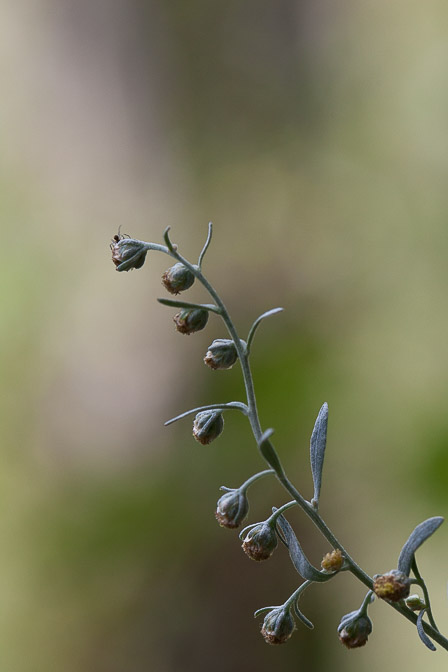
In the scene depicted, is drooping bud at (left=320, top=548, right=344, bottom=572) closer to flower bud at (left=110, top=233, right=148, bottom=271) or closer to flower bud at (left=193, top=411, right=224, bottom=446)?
flower bud at (left=193, top=411, right=224, bottom=446)

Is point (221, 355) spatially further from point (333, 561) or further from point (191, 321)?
point (333, 561)

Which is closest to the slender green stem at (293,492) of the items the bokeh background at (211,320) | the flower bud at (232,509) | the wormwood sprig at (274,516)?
the wormwood sprig at (274,516)

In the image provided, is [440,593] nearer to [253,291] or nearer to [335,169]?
[253,291]

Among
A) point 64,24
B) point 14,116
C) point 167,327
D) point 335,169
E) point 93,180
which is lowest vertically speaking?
point 167,327

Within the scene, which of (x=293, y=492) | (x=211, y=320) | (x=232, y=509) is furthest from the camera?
(x=211, y=320)

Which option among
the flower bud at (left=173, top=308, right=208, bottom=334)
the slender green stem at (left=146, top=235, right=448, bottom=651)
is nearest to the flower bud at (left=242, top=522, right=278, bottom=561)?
the slender green stem at (left=146, top=235, right=448, bottom=651)

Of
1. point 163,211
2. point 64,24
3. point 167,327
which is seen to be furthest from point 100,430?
point 64,24

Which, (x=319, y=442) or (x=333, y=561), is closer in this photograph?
(x=333, y=561)

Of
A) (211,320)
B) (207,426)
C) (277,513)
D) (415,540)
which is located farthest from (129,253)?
(211,320)

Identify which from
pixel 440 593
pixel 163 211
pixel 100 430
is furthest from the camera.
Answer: pixel 163 211
